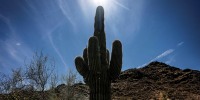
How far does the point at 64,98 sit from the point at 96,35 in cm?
775

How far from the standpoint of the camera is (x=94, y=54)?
13.4 m

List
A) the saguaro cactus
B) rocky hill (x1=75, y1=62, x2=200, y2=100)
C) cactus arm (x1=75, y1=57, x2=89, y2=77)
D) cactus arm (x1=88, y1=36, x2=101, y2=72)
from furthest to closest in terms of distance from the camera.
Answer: rocky hill (x1=75, y1=62, x2=200, y2=100) < cactus arm (x1=75, y1=57, x2=89, y2=77) < the saguaro cactus < cactus arm (x1=88, y1=36, x2=101, y2=72)

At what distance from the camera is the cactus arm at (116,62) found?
14156 millimetres

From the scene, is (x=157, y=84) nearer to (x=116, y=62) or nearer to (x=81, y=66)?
(x=116, y=62)

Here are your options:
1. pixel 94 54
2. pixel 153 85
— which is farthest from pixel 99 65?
pixel 153 85

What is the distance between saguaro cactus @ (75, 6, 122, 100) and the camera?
1355 cm

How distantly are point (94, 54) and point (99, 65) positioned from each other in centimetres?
58

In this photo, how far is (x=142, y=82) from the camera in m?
36.8

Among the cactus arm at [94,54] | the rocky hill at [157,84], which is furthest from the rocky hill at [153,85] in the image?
the cactus arm at [94,54]

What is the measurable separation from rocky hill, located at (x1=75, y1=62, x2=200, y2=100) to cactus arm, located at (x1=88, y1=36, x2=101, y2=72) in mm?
13235

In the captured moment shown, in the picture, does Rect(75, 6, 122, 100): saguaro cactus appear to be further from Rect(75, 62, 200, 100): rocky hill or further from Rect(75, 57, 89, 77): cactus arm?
Rect(75, 62, 200, 100): rocky hill

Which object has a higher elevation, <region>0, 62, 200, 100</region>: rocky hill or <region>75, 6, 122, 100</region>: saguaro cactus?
<region>0, 62, 200, 100</region>: rocky hill

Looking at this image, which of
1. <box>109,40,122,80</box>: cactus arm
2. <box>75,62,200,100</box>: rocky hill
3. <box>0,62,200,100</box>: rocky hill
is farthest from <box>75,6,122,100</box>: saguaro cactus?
<box>75,62,200,100</box>: rocky hill

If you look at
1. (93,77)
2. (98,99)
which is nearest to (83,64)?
(93,77)
